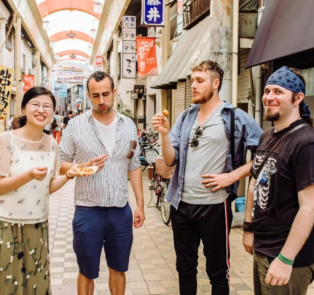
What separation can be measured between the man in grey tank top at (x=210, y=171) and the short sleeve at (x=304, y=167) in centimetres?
95

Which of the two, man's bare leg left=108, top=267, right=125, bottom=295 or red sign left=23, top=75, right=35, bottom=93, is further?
red sign left=23, top=75, right=35, bottom=93

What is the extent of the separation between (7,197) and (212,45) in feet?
14.0

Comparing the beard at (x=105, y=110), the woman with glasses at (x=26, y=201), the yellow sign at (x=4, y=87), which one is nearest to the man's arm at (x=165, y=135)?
the beard at (x=105, y=110)

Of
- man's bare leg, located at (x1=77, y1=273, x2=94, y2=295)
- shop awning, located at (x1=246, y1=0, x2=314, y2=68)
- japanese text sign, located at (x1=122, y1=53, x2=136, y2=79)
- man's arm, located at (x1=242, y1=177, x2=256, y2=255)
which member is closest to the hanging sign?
japanese text sign, located at (x1=122, y1=53, x2=136, y2=79)

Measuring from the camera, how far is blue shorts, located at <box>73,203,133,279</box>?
10.6 feet

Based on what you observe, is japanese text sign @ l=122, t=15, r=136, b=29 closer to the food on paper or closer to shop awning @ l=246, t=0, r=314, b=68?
shop awning @ l=246, t=0, r=314, b=68

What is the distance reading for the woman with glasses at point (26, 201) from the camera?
2779 millimetres

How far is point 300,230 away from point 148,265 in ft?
10.8

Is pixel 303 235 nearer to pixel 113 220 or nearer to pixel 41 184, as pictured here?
pixel 113 220

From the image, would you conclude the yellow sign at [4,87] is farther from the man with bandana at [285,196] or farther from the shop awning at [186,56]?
the man with bandana at [285,196]

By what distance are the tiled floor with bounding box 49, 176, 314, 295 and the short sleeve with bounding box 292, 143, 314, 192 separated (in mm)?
2484

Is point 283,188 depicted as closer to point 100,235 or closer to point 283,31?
point 100,235

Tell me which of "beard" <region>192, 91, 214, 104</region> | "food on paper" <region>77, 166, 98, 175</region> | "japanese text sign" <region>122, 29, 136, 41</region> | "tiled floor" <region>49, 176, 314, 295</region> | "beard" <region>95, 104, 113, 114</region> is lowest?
"tiled floor" <region>49, 176, 314, 295</region>

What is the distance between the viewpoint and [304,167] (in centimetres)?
218
